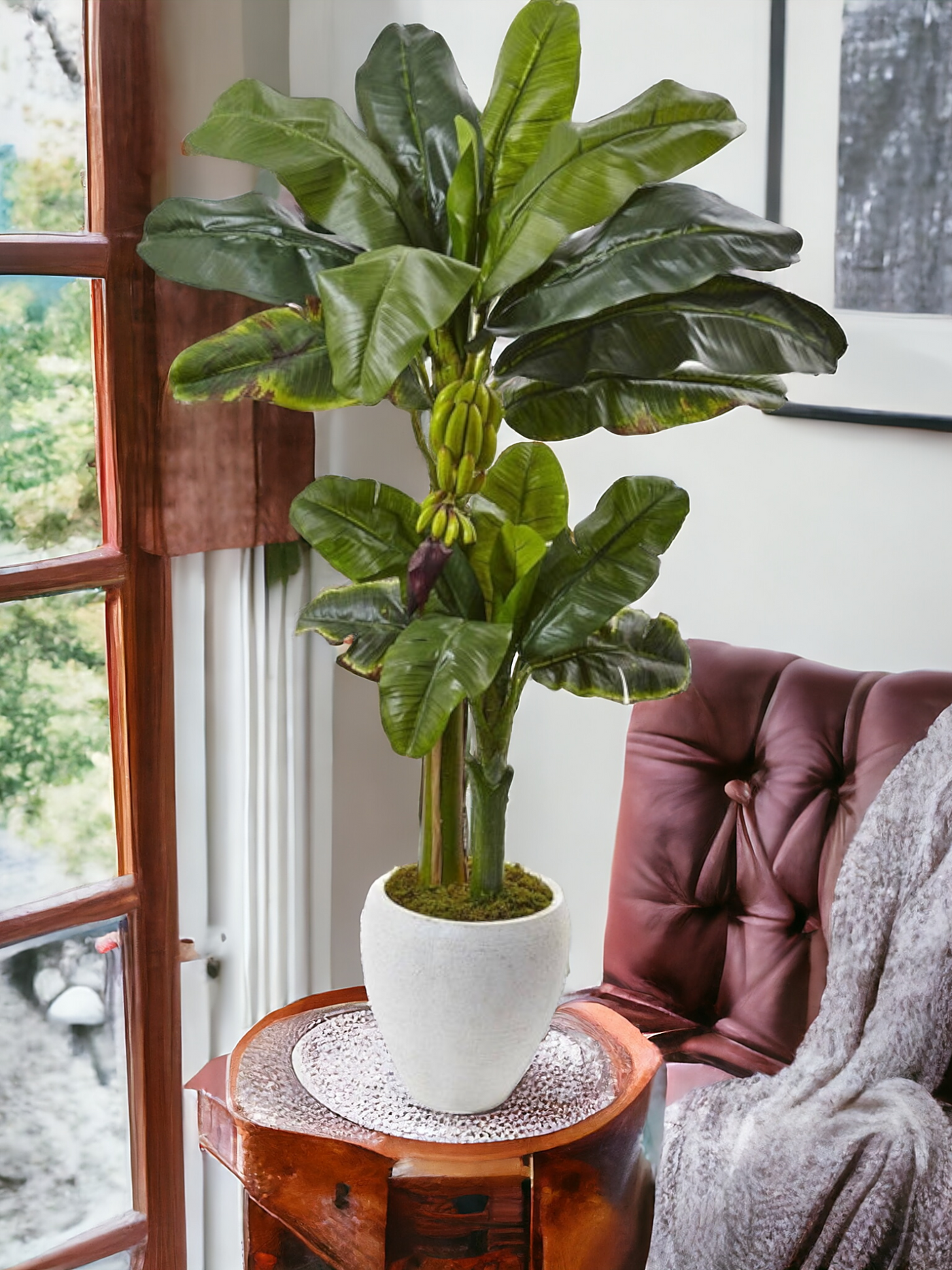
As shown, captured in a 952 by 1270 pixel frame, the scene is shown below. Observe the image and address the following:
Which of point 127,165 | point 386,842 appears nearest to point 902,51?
point 127,165

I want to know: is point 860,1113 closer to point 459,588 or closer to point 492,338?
point 459,588

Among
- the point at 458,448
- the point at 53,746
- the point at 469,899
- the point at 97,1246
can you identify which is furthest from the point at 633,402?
the point at 97,1246

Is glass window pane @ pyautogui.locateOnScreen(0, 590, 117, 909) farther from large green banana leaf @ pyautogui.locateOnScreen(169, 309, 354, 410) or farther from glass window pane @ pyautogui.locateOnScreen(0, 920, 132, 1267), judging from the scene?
large green banana leaf @ pyautogui.locateOnScreen(169, 309, 354, 410)

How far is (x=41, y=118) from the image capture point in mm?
1713

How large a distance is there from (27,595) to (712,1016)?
1.00 meters

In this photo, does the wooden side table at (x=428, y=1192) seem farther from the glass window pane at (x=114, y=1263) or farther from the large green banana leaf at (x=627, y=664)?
the glass window pane at (x=114, y=1263)

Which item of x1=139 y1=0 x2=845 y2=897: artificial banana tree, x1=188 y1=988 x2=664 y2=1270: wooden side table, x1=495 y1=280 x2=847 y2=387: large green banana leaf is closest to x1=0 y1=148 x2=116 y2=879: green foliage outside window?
x1=139 y1=0 x2=845 y2=897: artificial banana tree

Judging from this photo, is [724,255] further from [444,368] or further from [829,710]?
[829,710]

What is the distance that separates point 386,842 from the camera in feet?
7.30

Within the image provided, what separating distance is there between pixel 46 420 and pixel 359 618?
1.85 feet

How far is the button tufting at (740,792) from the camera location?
171 centimetres

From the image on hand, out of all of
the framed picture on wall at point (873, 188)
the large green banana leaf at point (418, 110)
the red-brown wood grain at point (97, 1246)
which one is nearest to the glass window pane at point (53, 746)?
the red-brown wood grain at point (97, 1246)

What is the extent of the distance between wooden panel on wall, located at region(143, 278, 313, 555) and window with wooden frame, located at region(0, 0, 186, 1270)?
0.03m

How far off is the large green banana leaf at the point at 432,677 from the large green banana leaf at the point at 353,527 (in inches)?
5.7
